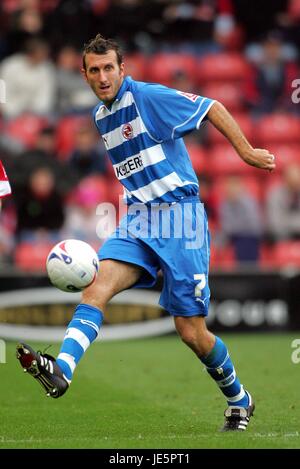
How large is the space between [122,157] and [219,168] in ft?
26.5

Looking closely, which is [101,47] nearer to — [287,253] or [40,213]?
[40,213]

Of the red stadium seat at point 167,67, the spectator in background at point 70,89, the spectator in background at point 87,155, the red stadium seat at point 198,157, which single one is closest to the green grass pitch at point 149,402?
the spectator in background at point 87,155

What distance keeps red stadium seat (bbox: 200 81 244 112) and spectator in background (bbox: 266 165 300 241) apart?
2168mm

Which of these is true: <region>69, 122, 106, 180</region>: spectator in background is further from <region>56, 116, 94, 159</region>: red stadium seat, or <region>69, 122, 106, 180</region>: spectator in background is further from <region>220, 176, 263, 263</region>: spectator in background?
<region>220, 176, 263, 263</region>: spectator in background

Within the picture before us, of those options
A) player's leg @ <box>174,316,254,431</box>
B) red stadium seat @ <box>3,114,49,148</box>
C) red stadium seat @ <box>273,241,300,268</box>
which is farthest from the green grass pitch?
red stadium seat @ <box>3,114,49,148</box>

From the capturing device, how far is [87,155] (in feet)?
45.5

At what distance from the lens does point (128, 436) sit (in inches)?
233

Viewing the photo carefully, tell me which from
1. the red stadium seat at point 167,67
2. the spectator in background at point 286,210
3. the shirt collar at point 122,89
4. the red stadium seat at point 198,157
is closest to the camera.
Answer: the shirt collar at point 122,89

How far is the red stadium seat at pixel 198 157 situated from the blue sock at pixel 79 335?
8.30 meters

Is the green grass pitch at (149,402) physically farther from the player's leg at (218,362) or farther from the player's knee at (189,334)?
the player's knee at (189,334)

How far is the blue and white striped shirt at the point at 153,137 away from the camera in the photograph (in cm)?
623

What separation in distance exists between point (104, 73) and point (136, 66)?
899 centimetres

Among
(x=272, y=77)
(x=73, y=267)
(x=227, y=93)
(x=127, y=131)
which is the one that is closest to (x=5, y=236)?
(x=227, y=93)
